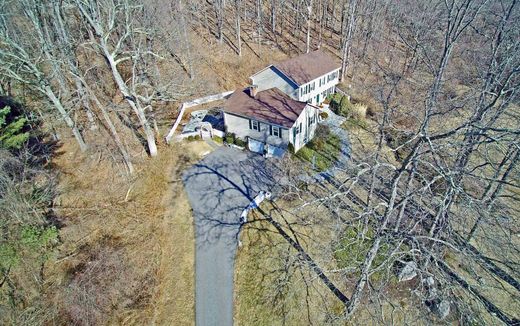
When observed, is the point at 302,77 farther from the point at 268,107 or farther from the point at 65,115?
the point at 65,115

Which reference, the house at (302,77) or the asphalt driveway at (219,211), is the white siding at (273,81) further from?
the asphalt driveway at (219,211)

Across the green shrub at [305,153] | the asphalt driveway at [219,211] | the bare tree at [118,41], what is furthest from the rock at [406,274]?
the bare tree at [118,41]

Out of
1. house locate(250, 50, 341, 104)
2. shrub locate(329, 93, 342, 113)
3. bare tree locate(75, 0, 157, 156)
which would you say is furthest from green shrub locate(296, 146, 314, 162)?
bare tree locate(75, 0, 157, 156)

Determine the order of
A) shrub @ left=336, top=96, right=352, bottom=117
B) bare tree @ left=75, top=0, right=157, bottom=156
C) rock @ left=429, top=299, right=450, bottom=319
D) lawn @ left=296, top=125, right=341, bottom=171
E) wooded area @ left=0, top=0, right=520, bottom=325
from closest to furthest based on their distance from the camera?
wooded area @ left=0, top=0, right=520, bottom=325
rock @ left=429, top=299, right=450, bottom=319
bare tree @ left=75, top=0, right=157, bottom=156
lawn @ left=296, top=125, right=341, bottom=171
shrub @ left=336, top=96, right=352, bottom=117

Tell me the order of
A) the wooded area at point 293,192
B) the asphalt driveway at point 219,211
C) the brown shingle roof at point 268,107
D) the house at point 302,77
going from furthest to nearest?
the house at point 302,77
the brown shingle roof at point 268,107
the asphalt driveway at point 219,211
the wooded area at point 293,192

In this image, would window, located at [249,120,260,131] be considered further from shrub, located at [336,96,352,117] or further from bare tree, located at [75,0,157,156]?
shrub, located at [336,96,352,117]

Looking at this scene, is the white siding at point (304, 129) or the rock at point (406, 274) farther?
the white siding at point (304, 129)

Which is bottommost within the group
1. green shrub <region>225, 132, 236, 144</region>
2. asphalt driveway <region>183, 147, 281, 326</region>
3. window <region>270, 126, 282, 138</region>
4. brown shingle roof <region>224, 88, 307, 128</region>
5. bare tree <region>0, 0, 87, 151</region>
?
asphalt driveway <region>183, 147, 281, 326</region>

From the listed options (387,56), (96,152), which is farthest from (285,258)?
(387,56)
